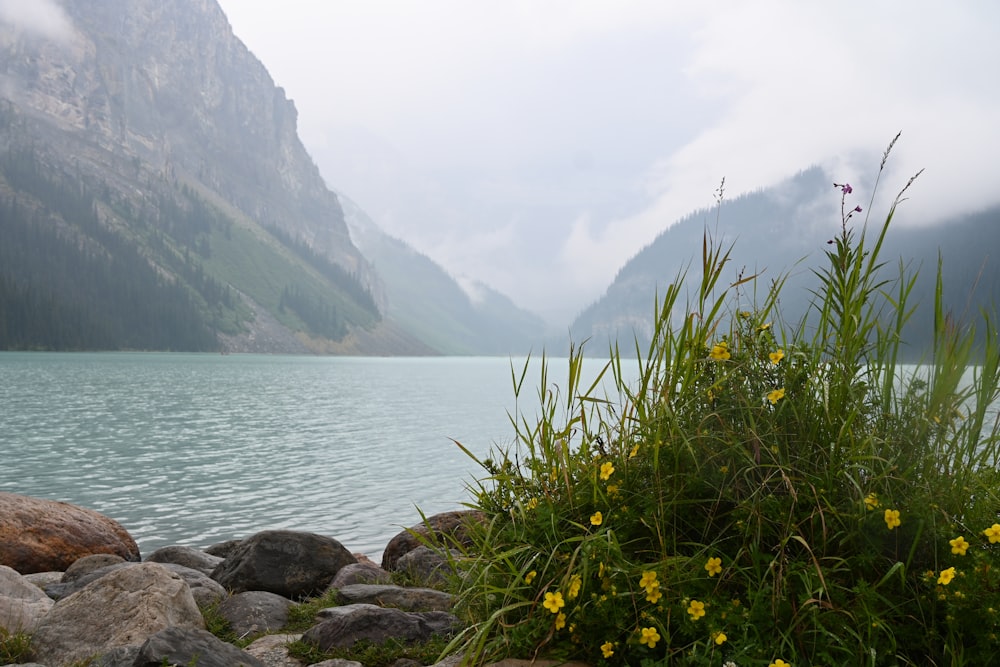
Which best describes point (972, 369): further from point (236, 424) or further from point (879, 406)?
point (236, 424)

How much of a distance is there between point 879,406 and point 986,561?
91 cm

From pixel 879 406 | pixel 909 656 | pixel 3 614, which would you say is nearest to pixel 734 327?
pixel 879 406

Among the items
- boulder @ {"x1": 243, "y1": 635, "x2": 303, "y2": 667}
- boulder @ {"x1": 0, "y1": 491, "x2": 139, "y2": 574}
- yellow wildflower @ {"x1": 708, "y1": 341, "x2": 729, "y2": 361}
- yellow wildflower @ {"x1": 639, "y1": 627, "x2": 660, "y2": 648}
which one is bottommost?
boulder @ {"x1": 0, "y1": 491, "x2": 139, "y2": 574}

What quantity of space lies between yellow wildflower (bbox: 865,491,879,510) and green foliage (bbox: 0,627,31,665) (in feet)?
20.7

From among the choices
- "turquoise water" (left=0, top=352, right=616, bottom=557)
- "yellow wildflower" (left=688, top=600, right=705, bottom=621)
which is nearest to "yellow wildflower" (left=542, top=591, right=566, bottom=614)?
"yellow wildflower" (left=688, top=600, right=705, bottom=621)

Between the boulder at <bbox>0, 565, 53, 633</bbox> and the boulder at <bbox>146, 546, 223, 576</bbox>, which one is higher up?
the boulder at <bbox>0, 565, 53, 633</bbox>

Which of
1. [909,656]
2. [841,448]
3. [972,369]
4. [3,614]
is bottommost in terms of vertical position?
[3,614]

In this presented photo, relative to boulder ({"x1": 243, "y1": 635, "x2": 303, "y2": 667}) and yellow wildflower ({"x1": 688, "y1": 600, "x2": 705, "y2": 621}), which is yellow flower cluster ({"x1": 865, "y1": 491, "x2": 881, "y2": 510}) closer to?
yellow wildflower ({"x1": 688, "y1": 600, "x2": 705, "y2": 621})

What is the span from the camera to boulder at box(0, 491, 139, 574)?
11.4 m

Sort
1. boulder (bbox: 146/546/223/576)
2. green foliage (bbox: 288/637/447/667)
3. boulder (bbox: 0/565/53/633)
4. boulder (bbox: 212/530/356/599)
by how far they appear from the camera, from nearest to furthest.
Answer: green foliage (bbox: 288/637/447/667), boulder (bbox: 0/565/53/633), boulder (bbox: 212/530/356/599), boulder (bbox: 146/546/223/576)

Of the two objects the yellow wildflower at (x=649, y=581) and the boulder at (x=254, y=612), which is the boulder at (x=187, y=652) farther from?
the yellow wildflower at (x=649, y=581)

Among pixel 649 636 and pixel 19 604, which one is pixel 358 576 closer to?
pixel 19 604

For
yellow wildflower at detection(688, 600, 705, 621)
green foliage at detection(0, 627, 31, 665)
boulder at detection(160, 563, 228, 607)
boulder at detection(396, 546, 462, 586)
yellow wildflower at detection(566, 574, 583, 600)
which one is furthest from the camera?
boulder at detection(396, 546, 462, 586)

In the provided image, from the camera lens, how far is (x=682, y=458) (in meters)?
3.89
